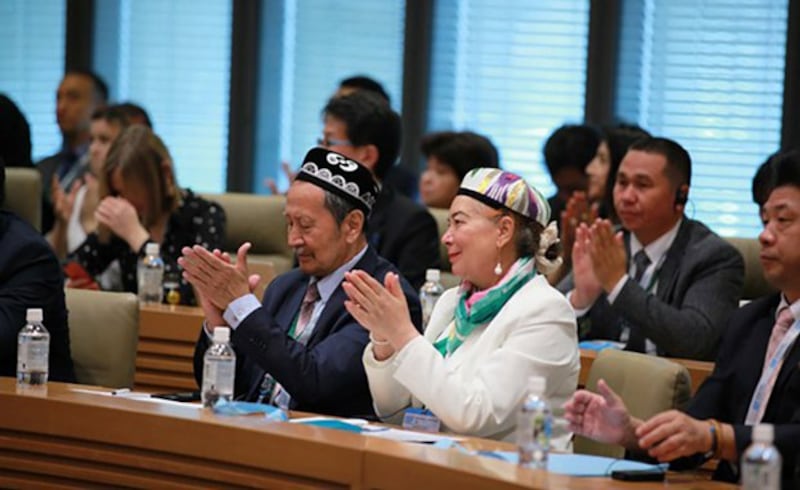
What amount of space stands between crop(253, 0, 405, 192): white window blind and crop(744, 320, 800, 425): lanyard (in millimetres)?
5672

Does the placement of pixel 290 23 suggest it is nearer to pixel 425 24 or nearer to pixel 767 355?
pixel 425 24

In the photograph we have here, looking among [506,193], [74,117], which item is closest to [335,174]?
[506,193]

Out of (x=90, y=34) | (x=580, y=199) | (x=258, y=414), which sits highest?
(x=90, y=34)

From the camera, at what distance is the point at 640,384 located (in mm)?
3201

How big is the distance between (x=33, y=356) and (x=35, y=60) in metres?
6.29

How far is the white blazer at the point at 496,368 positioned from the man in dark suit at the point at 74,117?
15.9 ft

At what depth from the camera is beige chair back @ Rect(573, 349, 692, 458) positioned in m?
3.12

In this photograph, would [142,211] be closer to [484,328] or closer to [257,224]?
[257,224]

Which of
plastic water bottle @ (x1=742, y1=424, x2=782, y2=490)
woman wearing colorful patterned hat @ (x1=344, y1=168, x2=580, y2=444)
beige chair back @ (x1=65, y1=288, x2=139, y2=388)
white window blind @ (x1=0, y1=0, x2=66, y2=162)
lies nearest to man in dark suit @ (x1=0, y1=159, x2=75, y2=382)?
beige chair back @ (x1=65, y1=288, x2=139, y2=388)

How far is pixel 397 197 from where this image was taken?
5637 millimetres

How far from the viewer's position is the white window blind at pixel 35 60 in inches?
366

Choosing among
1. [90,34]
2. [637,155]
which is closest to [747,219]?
[637,155]

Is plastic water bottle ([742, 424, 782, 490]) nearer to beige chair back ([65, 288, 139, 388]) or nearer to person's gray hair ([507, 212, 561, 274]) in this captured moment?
person's gray hair ([507, 212, 561, 274])

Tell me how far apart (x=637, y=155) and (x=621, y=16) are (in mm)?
3204
